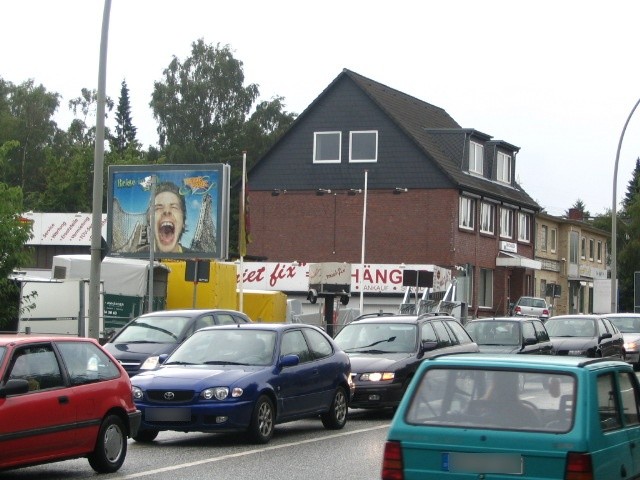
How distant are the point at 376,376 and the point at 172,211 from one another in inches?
935

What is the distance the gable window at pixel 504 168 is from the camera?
63.2 meters

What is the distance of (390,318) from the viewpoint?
821 inches

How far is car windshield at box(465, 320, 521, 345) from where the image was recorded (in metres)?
25.5

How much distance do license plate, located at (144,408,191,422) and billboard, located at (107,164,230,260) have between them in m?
26.1

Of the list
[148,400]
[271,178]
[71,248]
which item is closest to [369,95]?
[271,178]

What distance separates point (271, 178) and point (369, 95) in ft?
20.4

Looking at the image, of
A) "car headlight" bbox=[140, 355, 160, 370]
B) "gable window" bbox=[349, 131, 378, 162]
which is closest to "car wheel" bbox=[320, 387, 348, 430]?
"car headlight" bbox=[140, 355, 160, 370]

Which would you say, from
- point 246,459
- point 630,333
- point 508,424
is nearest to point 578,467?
point 508,424

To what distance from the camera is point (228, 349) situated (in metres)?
16.1

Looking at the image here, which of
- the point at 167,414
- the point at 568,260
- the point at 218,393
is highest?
the point at 568,260

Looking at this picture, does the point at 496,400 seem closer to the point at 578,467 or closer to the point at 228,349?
the point at 578,467

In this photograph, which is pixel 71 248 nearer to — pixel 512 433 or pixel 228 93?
pixel 228 93

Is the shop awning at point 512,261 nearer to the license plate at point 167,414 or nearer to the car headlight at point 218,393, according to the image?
the car headlight at point 218,393

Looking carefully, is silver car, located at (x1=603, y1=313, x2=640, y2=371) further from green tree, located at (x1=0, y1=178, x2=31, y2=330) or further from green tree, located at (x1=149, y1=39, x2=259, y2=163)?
green tree, located at (x1=149, y1=39, x2=259, y2=163)
